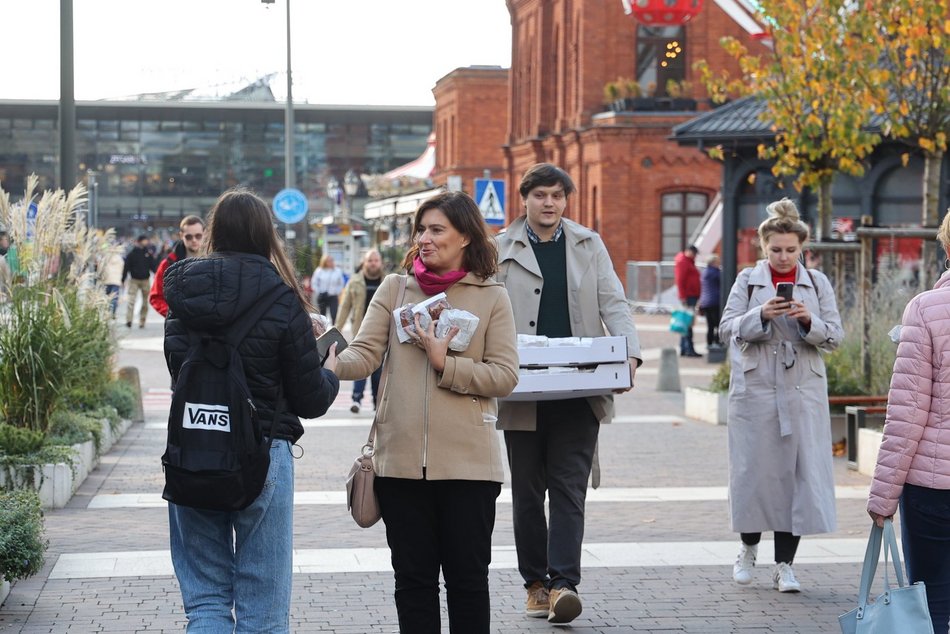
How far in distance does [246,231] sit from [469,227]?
2.94ft

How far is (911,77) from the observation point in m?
14.5

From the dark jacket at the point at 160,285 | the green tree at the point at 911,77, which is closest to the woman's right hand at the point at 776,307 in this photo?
the dark jacket at the point at 160,285

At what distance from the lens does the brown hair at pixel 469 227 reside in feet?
17.0

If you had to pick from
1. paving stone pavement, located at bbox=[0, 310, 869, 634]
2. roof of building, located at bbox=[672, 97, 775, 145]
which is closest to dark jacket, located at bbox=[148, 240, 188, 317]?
paving stone pavement, located at bbox=[0, 310, 869, 634]

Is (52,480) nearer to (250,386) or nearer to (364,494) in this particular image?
(364,494)

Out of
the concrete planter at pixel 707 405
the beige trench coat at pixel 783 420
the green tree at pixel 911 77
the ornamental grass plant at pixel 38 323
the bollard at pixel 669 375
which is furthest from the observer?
the bollard at pixel 669 375

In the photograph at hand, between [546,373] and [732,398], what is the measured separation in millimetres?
1694

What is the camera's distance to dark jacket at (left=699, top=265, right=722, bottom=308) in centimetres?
2450

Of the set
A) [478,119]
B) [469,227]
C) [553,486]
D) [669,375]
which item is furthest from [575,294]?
[478,119]

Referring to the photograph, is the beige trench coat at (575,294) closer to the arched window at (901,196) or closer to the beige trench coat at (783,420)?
the beige trench coat at (783,420)

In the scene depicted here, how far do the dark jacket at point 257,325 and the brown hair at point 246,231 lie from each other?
0.16 ft

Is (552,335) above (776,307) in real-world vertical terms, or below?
below

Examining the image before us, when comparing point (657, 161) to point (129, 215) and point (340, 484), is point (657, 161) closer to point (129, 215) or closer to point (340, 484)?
point (340, 484)

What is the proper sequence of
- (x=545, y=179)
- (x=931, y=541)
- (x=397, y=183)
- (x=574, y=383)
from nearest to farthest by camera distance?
(x=931, y=541) → (x=574, y=383) → (x=545, y=179) → (x=397, y=183)
